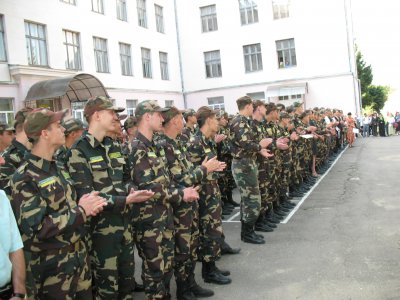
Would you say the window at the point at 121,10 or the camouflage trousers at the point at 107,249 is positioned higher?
the window at the point at 121,10

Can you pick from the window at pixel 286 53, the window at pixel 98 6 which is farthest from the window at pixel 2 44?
the window at pixel 286 53

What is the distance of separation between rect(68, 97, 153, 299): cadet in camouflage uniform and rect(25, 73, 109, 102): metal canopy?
12642 millimetres

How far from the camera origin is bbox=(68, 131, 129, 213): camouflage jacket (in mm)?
3486

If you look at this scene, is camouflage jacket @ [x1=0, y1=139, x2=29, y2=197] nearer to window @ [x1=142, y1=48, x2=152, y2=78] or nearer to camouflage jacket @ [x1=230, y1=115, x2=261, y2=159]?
camouflage jacket @ [x1=230, y1=115, x2=261, y2=159]

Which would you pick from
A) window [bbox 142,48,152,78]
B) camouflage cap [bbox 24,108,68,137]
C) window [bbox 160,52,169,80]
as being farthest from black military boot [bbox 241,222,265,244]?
window [bbox 160,52,169,80]

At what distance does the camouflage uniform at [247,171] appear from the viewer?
20.0 ft

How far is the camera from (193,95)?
3116cm

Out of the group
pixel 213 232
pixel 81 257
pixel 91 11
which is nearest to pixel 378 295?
pixel 213 232

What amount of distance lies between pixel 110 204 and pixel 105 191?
0.71 ft

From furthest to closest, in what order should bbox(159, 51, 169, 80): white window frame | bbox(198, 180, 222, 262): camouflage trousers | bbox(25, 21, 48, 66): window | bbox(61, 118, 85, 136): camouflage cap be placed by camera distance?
bbox(159, 51, 169, 80): white window frame < bbox(25, 21, 48, 66): window < bbox(198, 180, 222, 262): camouflage trousers < bbox(61, 118, 85, 136): camouflage cap

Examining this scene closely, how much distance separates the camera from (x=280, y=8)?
2869cm

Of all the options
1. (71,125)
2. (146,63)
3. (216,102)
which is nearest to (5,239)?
(71,125)

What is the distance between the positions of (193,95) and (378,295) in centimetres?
2762

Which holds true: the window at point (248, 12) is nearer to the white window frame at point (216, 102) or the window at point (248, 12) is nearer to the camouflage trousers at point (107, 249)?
the white window frame at point (216, 102)
